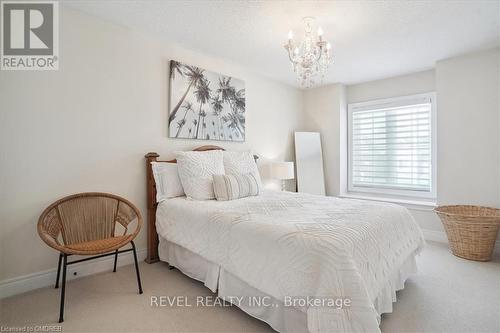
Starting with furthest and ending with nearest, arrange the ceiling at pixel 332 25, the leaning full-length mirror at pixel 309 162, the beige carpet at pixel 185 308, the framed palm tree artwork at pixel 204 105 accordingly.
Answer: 1. the leaning full-length mirror at pixel 309 162
2. the framed palm tree artwork at pixel 204 105
3. the ceiling at pixel 332 25
4. the beige carpet at pixel 185 308

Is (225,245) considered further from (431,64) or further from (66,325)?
(431,64)

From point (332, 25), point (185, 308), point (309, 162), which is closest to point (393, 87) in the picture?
point (309, 162)

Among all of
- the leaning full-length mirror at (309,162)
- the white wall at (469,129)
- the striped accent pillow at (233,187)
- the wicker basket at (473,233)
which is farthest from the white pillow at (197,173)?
the white wall at (469,129)

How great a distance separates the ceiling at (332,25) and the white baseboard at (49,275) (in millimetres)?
2352

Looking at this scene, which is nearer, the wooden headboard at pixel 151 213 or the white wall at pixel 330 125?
the wooden headboard at pixel 151 213

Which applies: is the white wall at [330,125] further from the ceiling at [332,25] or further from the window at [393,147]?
the ceiling at [332,25]

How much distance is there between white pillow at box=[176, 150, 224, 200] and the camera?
263cm

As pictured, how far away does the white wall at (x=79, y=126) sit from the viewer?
2.04 metres

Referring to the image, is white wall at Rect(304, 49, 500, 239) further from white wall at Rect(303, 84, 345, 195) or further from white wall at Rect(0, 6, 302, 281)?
white wall at Rect(0, 6, 302, 281)

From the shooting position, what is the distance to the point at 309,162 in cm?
461

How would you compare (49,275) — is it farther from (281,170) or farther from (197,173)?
(281,170)

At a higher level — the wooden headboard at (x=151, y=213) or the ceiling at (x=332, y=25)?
the ceiling at (x=332, y=25)

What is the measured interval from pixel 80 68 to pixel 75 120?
486 millimetres

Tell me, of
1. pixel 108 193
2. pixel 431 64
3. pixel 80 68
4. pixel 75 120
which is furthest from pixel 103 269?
pixel 431 64
